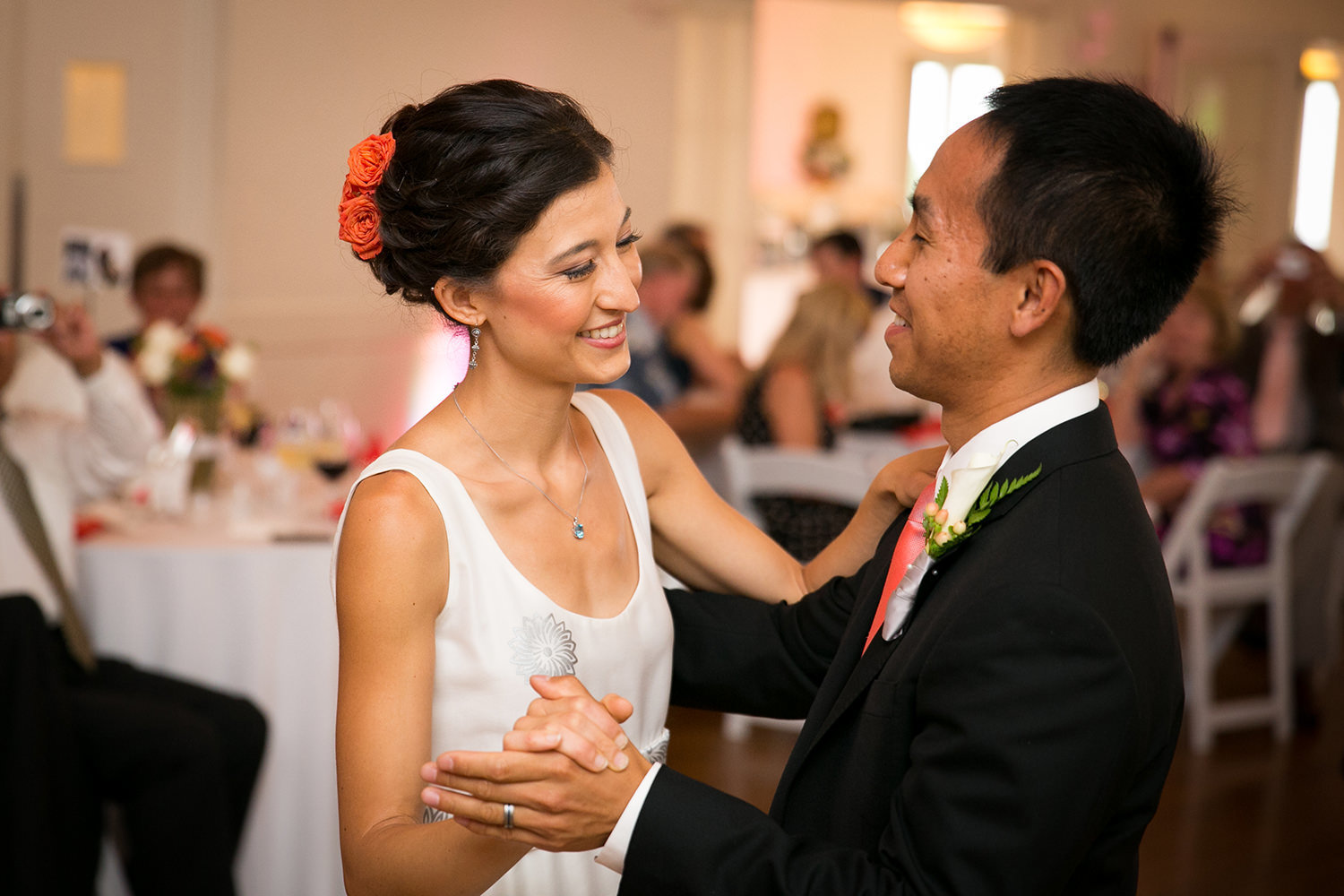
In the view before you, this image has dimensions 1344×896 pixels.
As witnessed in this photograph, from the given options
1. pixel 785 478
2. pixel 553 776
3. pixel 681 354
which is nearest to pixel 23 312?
pixel 785 478

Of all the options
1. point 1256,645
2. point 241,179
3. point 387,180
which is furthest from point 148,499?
point 1256,645

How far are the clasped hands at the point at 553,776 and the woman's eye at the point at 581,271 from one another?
544 millimetres

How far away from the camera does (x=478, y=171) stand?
1.50m

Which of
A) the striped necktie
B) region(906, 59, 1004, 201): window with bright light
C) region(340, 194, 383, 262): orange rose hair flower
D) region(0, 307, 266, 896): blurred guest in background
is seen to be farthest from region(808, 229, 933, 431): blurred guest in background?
region(906, 59, 1004, 201): window with bright light

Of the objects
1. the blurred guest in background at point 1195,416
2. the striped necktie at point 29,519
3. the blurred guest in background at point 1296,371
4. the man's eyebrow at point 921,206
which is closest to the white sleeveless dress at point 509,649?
the man's eyebrow at point 921,206

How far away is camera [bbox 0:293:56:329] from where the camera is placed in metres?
2.96

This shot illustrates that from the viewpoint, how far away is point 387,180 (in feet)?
5.18

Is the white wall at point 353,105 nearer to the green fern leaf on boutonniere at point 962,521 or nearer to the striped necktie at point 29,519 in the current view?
the striped necktie at point 29,519

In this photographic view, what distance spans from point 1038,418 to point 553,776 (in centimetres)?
59

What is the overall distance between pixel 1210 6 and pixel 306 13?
640 centimetres

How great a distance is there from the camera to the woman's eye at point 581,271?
5.00ft

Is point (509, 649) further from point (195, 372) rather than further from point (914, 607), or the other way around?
point (195, 372)

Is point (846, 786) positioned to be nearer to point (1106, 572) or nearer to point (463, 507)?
point (1106, 572)

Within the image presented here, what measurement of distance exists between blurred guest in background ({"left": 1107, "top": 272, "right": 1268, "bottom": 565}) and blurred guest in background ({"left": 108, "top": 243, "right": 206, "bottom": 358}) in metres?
3.56
